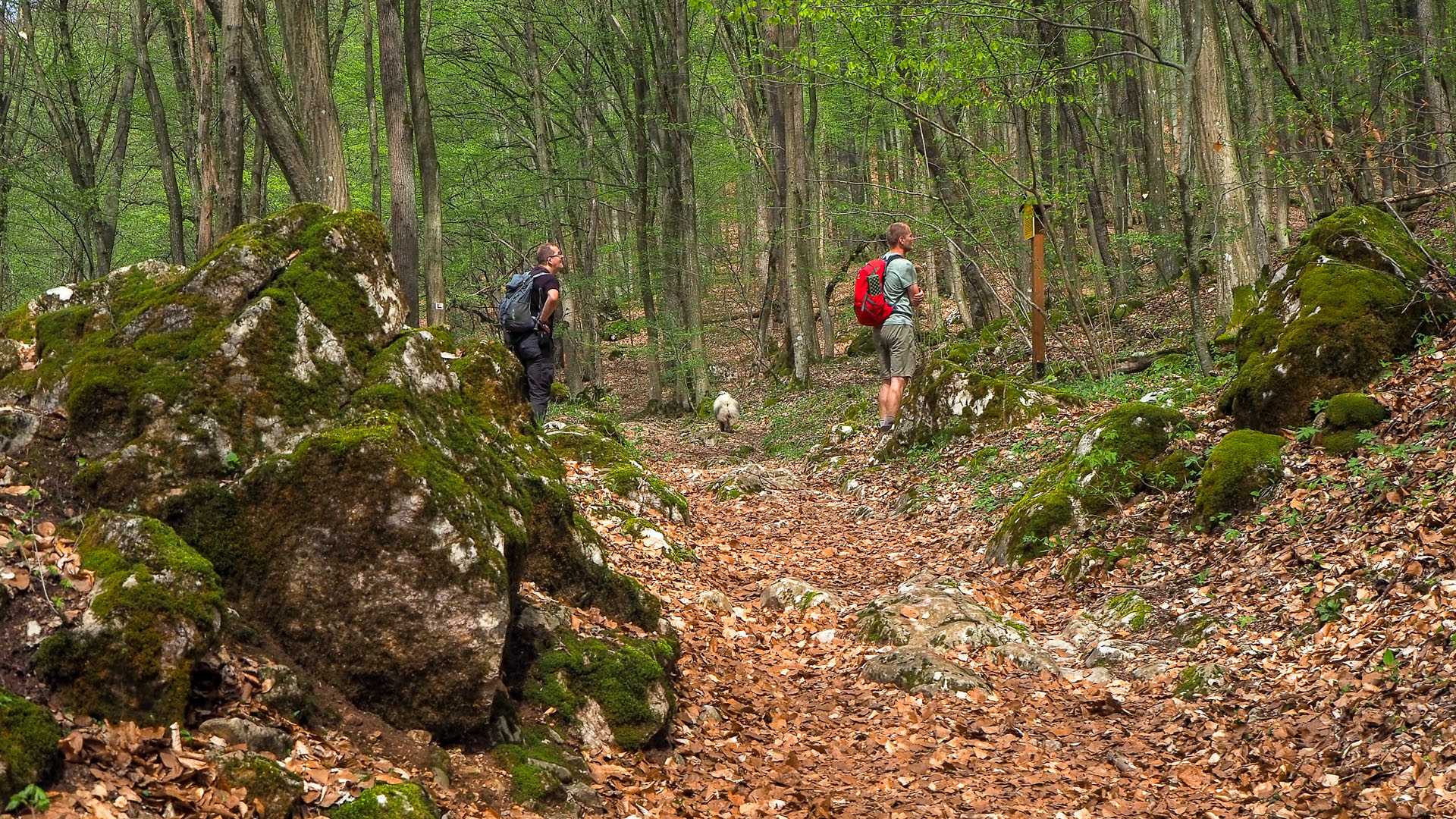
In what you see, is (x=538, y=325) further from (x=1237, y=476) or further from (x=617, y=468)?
(x=1237, y=476)

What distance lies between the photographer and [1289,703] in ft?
15.2

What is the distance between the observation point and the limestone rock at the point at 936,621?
6.38 m

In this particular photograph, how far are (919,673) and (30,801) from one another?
4626mm

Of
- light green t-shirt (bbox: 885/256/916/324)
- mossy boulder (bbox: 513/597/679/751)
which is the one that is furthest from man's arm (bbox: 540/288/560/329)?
mossy boulder (bbox: 513/597/679/751)

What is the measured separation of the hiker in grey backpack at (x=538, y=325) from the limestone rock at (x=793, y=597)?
323 centimetres

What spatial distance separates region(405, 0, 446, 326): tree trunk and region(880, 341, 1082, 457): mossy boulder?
6.87 meters

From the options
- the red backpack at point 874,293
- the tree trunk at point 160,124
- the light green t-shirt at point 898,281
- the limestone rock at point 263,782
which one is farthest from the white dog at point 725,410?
the limestone rock at point 263,782

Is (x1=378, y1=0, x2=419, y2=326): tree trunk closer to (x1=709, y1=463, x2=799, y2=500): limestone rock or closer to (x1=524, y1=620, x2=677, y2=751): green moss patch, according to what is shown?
(x1=709, y1=463, x2=799, y2=500): limestone rock

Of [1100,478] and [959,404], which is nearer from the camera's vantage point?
[1100,478]

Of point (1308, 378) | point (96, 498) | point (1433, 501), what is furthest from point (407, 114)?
point (1433, 501)

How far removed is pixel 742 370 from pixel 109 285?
20264mm

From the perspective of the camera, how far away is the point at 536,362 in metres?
10.1

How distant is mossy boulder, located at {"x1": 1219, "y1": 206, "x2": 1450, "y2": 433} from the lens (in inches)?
286

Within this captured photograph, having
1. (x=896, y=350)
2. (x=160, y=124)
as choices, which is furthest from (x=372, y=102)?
(x=896, y=350)
